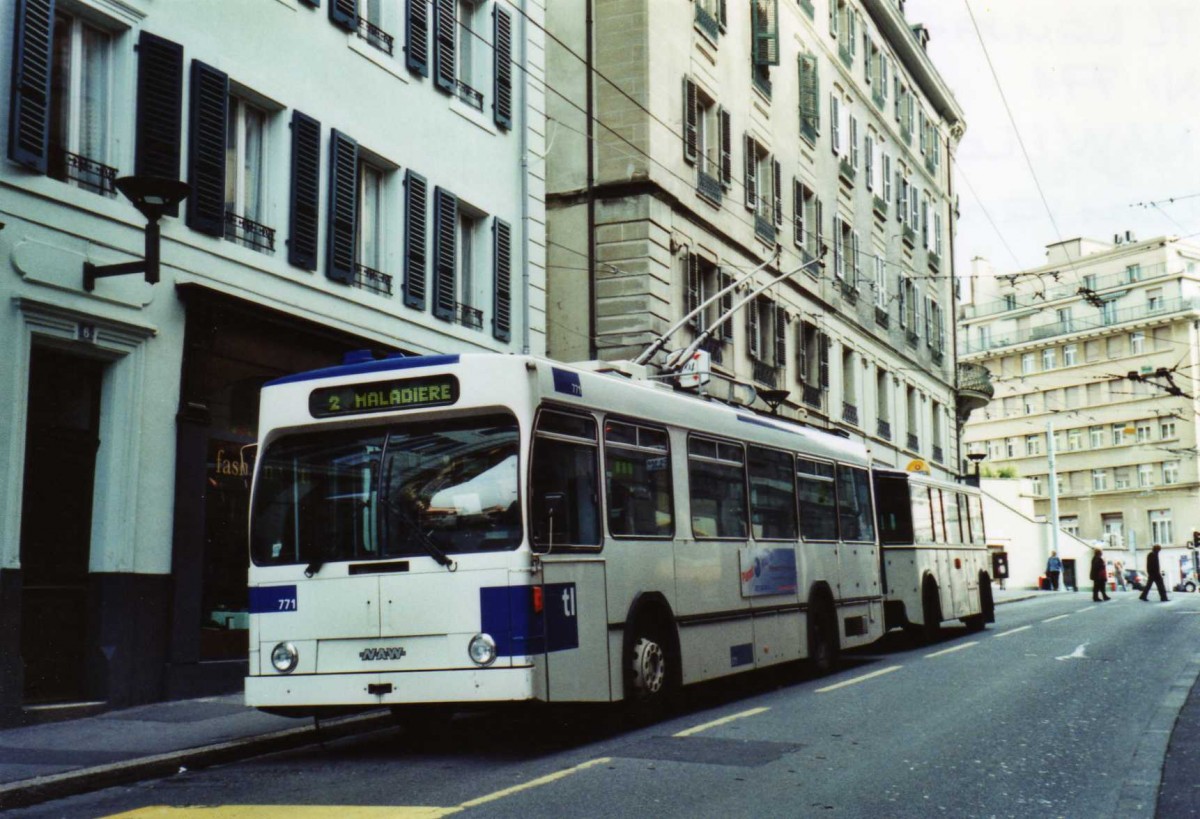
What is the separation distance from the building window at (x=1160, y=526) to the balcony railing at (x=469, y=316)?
81650 millimetres

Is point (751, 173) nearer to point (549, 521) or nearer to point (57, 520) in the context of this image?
point (57, 520)

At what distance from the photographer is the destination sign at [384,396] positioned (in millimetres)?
10109

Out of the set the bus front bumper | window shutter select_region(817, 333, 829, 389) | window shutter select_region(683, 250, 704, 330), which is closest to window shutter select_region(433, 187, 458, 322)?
window shutter select_region(683, 250, 704, 330)

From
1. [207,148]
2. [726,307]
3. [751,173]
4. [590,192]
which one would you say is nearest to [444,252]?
[207,148]

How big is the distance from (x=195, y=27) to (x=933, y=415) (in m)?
39.0

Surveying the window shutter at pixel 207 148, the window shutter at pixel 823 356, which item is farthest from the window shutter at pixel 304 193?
the window shutter at pixel 823 356

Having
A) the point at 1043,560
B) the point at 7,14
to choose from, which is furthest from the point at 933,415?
the point at 7,14

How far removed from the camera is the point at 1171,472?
3659 inches

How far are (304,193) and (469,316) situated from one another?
4.22 metres

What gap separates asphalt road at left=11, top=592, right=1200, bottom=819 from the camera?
8.01 metres

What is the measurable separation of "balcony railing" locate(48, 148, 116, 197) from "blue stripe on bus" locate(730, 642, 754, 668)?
7457 mm

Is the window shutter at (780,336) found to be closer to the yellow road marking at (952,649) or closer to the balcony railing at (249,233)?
the yellow road marking at (952,649)

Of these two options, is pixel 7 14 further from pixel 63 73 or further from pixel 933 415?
pixel 933 415

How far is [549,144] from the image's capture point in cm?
2658
